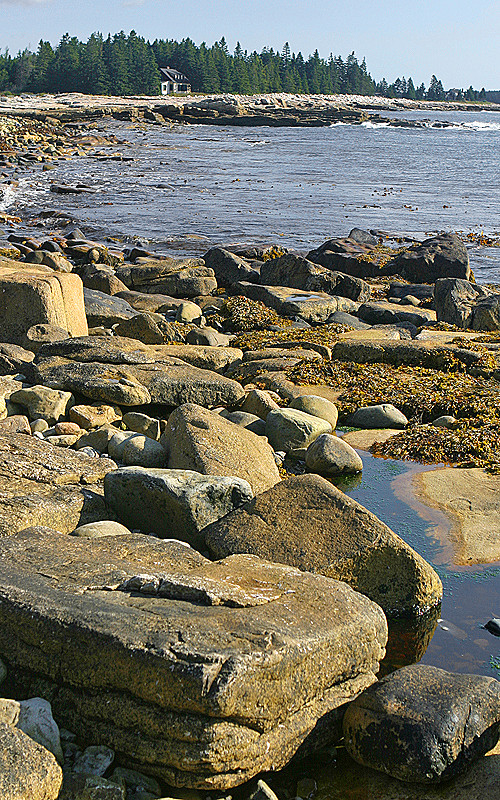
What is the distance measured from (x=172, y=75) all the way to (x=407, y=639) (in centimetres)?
12311

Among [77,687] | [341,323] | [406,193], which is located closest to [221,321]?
[341,323]

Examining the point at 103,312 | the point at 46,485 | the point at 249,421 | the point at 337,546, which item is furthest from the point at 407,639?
the point at 103,312

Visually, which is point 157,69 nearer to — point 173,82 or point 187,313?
point 173,82

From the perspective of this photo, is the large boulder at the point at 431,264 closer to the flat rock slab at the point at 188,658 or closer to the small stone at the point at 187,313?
the small stone at the point at 187,313

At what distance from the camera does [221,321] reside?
1293 cm

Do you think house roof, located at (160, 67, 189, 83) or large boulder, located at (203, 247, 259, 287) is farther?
house roof, located at (160, 67, 189, 83)

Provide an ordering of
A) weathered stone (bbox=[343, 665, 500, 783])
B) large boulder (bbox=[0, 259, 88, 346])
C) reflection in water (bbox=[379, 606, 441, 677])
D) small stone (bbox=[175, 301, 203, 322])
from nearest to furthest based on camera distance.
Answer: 1. weathered stone (bbox=[343, 665, 500, 783])
2. reflection in water (bbox=[379, 606, 441, 677])
3. large boulder (bbox=[0, 259, 88, 346])
4. small stone (bbox=[175, 301, 203, 322])

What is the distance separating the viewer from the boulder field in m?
3.11

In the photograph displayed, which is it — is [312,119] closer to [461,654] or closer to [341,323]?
[341,323]

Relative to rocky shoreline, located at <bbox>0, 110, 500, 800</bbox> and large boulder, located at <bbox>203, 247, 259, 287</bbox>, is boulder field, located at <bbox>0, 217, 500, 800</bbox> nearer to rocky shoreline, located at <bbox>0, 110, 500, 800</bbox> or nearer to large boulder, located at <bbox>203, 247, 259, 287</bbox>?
rocky shoreline, located at <bbox>0, 110, 500, 800</bbox>

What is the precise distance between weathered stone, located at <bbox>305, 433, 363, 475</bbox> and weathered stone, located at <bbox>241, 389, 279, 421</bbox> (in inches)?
38.1

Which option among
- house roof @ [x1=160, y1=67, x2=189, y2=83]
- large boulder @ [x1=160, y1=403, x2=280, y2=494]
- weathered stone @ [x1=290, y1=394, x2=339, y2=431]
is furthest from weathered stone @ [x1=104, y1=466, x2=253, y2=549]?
house roof @ [x1=160, y1=67, x2=189, y2=83]

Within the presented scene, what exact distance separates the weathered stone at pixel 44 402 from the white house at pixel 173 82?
117554 millimetres

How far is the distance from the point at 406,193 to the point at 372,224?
9.59 meters
